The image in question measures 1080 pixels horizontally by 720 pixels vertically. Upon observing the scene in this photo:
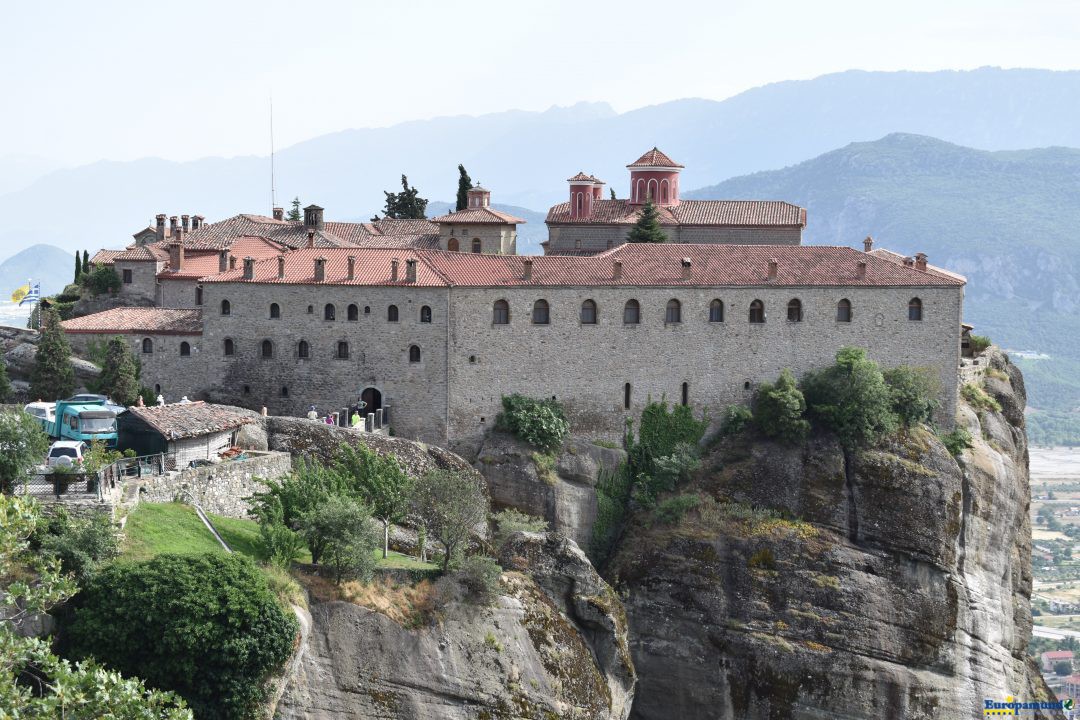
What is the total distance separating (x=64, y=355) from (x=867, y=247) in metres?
40.1

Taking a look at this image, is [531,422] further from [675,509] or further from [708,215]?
[708,215]

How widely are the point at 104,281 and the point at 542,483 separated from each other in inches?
1022

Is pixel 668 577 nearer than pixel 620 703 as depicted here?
No

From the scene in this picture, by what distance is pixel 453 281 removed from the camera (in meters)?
57.5

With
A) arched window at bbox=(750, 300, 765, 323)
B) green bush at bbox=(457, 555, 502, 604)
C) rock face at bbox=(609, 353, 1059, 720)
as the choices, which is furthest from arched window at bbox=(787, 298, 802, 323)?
green bush at bbox=(457, 555, 502, 604)

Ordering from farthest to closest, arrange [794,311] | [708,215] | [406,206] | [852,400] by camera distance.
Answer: [406,206] → [708,215] → [794,311] → [852,400]

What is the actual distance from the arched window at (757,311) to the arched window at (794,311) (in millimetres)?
1195

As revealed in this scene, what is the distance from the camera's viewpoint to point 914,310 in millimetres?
61281

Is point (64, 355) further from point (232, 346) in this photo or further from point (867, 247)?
point (867, 247)

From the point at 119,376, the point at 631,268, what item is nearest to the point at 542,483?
the point at 631,268

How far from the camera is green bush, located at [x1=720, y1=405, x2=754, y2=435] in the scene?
60.1 metres

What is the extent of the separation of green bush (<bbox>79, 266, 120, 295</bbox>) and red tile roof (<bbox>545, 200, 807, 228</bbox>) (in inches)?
871

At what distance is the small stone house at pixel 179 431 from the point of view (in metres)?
46.2

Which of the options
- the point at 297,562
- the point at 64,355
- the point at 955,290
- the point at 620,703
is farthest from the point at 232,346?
the point at 955,290
